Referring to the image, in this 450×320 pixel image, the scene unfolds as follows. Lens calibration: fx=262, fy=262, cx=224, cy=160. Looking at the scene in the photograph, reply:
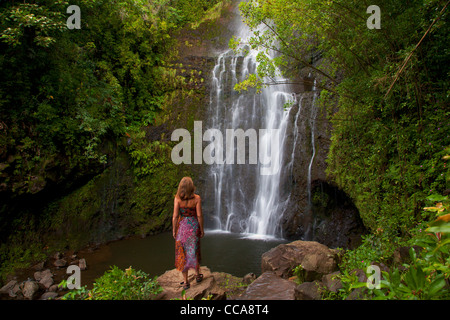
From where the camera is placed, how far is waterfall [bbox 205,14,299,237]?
10141 mm

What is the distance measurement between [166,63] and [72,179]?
7.34 m

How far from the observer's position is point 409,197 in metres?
4.39

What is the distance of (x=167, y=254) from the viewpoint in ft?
27.3

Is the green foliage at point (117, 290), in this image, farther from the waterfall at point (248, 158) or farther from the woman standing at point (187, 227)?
the waterfall at point (248, 158)

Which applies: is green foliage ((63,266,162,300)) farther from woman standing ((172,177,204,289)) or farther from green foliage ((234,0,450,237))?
green foliage ((234,0,450,237))

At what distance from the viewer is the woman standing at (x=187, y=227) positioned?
4.41 m

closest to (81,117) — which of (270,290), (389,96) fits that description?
(270,290)

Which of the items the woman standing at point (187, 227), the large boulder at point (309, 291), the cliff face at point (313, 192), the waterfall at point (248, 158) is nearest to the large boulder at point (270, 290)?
the large boulder at point (309, 291)

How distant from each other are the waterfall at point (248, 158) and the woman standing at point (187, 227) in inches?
223

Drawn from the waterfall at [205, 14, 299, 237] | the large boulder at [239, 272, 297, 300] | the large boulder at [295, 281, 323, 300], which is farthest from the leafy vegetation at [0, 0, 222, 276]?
the large boulder at [295, 281, 323, 300]

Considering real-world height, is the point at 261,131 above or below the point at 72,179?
above
